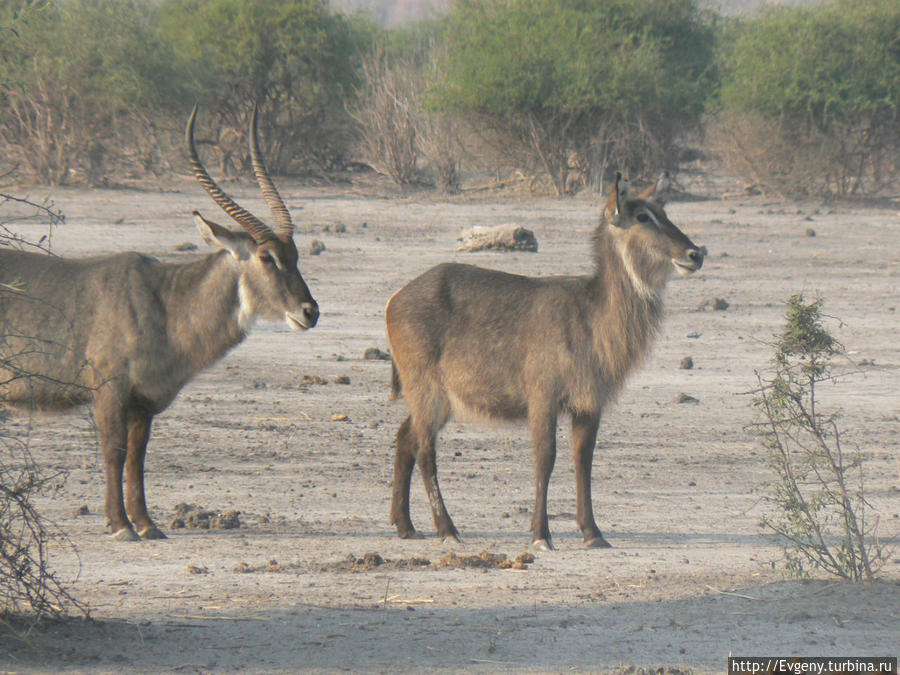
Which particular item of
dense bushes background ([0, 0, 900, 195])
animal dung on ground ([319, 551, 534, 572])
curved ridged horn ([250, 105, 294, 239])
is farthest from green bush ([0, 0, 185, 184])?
animal dung on ground ([319, 551, 534, 572])

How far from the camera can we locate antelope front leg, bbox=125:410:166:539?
681cm

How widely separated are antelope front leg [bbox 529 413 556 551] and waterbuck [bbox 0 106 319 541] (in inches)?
55.3

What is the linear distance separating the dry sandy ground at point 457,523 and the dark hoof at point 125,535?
7cm

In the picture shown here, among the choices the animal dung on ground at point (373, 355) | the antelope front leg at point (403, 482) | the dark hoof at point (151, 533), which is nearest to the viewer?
the dark hoof at point (151, 533)

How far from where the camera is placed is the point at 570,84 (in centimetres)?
2491

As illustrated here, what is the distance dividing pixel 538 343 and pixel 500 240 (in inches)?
401

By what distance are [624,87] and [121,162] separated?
9.86m

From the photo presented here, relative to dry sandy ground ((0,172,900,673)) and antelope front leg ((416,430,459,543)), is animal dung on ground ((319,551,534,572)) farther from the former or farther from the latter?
antelope front leg ((416,430,459,543))

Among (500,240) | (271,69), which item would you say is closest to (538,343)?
(500,240)

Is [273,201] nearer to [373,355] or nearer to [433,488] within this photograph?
[433,488]

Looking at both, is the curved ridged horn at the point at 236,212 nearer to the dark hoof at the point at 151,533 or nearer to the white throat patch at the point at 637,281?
the dark hoof at the point at 151,533

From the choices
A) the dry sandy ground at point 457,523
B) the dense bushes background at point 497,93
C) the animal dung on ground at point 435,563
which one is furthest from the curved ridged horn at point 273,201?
the dense bushes background at point 497,93

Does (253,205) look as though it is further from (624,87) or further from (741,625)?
(741,625)

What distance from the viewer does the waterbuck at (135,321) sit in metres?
6.75
